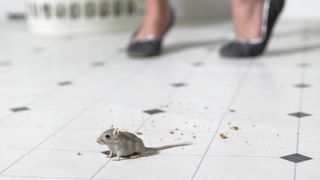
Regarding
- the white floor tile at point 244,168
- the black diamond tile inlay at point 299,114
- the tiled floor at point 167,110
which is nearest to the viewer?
the white floor tile at point 244,168

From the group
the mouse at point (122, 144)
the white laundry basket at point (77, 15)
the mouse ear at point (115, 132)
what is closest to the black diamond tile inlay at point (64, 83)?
the mouse at point (122, 144)

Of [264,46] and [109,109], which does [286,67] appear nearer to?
[264,46]

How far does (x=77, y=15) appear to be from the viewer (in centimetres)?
613

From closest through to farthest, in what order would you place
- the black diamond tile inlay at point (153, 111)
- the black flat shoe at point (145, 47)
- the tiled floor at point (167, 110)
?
the tiled floor at point (167, 110), the black diamond tile inlay at point (153, 111), the black flat shoe at point (145, 47)

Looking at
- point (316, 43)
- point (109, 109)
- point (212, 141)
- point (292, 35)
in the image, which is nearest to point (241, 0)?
point (316, 43)

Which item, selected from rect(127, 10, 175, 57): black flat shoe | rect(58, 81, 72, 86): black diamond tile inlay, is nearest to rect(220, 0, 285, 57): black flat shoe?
rect(127, 10, 175, 57): black flat shoe

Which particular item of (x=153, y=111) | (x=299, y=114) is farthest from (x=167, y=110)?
(x=299, y=114)

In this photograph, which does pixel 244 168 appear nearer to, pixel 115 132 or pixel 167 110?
pixel 115 132

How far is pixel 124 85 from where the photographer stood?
12.6 ft

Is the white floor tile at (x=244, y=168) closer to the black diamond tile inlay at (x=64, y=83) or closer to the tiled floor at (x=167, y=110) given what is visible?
the tiled floor at (x=167, y=110)

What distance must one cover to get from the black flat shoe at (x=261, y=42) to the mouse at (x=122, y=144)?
2.23m

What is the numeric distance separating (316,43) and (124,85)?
2019 mm

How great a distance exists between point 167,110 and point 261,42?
162 centimetres

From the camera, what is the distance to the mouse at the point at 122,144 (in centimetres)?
236
